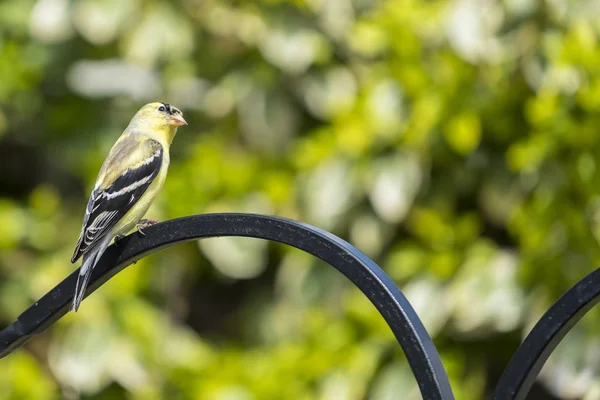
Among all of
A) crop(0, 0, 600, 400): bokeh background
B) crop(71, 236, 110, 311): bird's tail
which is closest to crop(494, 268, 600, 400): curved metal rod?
crop(71, 236, 110, 311): bird's tail

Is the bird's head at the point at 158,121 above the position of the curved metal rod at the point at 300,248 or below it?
below

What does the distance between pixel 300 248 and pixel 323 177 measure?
6.97ft

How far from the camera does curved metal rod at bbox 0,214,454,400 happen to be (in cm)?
122

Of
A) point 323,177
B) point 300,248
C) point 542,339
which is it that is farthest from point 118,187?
point 323,177

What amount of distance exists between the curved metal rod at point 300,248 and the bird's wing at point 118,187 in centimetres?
Answer: 31

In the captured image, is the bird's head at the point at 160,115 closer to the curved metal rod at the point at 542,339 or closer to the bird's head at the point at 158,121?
the bird's head at the point at 158,121

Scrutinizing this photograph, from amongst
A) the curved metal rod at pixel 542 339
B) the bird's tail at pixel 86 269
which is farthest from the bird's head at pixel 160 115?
the curved metal rod at pixel 542 339

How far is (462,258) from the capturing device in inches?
134

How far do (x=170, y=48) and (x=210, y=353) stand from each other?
56.4 inches

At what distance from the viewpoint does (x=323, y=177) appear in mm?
3488

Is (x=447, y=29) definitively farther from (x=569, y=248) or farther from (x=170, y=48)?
(x=170, y=48)

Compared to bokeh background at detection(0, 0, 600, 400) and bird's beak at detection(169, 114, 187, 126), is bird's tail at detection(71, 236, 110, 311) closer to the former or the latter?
bird's beak at detection(169, 114, 187, 126)

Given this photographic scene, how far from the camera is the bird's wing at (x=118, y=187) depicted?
2049mm

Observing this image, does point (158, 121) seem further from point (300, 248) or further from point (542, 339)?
point (542, 339)
